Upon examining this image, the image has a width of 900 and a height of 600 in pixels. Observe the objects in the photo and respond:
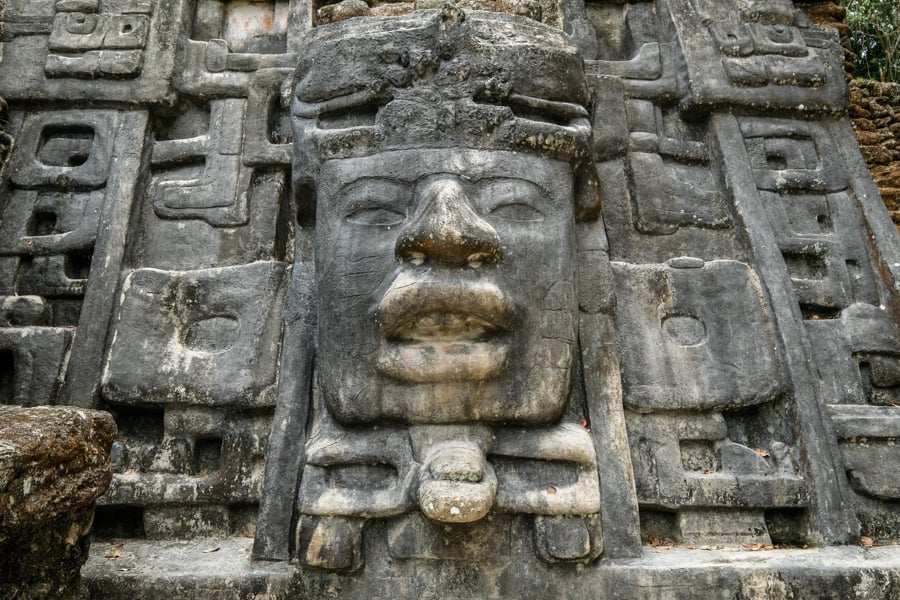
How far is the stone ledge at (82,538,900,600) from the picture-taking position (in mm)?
2424

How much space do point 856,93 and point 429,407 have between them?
17.3ft

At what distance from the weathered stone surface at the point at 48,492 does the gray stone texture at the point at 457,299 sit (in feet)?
1.17

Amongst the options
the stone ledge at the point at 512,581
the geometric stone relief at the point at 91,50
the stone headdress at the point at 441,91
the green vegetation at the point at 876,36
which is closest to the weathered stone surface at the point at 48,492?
the stone ledge at the point at 512,581

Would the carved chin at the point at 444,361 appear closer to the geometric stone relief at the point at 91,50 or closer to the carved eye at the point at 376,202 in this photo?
the carved eye at the point at 376,202

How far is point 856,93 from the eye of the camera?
5609 millimetres

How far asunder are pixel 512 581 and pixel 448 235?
134 cm

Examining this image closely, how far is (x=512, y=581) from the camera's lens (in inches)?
95.3

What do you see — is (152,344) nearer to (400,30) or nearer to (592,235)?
(400,30)

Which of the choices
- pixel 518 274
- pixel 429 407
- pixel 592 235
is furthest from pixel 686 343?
pixel 429 407

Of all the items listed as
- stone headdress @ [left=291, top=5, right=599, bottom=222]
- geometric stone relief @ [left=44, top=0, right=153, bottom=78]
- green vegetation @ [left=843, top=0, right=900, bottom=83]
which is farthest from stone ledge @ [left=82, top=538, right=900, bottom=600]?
green vegetation @ [left=843, top=0, right=900, bottom=83]

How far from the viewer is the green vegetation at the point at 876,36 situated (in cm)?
1080

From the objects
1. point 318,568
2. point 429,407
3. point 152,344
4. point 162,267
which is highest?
point 162,267

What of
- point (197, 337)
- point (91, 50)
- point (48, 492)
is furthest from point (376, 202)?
point (91, 50)

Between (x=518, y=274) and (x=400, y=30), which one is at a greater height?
(x=400, y=30)
